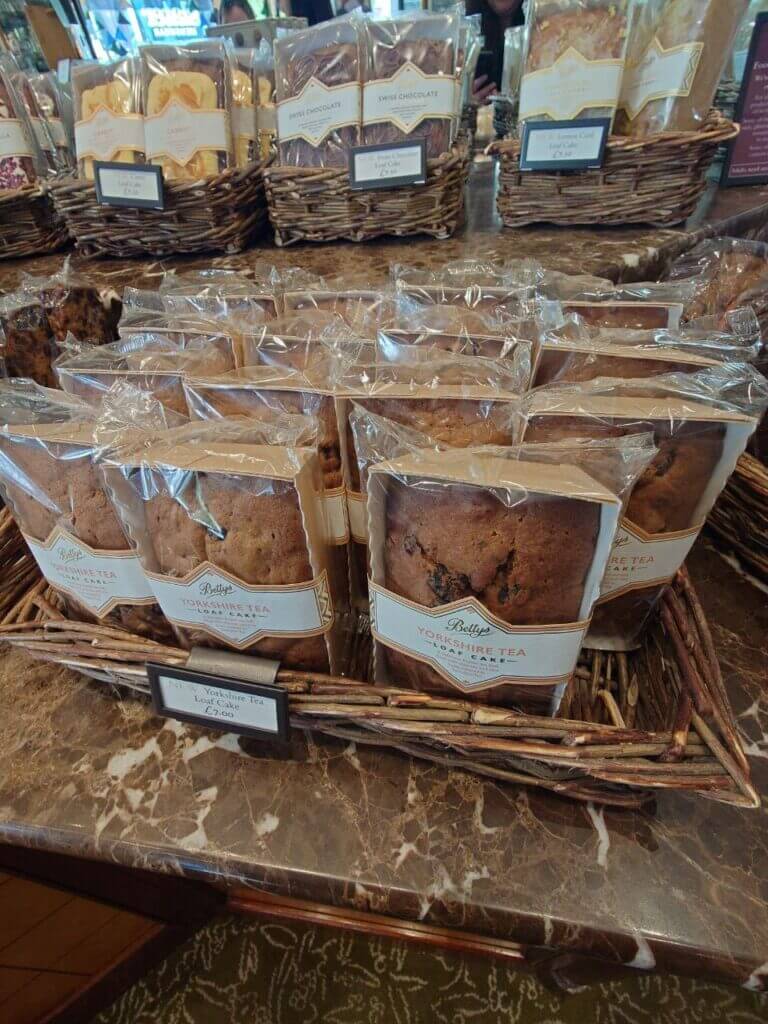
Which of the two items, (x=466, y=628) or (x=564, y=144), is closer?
(x=466, y=628)

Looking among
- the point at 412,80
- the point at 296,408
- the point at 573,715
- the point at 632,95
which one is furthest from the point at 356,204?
the point at 573,715

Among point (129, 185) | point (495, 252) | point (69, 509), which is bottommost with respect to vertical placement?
point (69, 509)

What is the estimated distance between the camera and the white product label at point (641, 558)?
0.58 m

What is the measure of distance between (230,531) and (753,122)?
6.03 ft

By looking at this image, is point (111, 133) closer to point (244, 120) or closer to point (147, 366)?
point (244, 120)

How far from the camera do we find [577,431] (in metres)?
0.57

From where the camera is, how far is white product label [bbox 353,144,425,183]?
1100mm

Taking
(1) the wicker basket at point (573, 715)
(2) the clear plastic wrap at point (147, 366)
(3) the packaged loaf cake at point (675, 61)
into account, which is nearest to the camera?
(1) the wicker basket at point (573, 715)

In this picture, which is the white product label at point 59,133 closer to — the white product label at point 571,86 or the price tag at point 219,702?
the white product label at point 571,86

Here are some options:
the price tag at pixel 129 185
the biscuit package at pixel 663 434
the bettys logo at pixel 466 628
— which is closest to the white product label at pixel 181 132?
the price tag at pixel 129 185

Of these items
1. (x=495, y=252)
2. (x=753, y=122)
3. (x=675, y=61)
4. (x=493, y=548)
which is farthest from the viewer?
(x=753, y=122)

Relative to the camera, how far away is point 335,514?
25.2 inches

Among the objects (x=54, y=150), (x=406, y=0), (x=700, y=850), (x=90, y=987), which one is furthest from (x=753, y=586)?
(x=406, y=0)

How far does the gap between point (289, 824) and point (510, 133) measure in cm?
172
